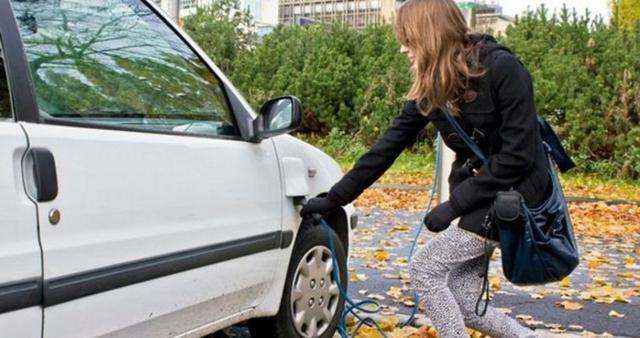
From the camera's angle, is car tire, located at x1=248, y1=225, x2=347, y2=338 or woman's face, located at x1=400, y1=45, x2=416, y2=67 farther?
car tire, located at x1=248, y1=225, x2=347, y2=338

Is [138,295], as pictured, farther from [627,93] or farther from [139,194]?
[627,93]

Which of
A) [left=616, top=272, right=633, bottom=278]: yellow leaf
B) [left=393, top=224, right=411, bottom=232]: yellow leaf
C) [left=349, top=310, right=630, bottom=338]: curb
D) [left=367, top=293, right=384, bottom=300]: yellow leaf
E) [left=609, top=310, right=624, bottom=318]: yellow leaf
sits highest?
[left=349, top=310, right=630, bottom=338]: curb

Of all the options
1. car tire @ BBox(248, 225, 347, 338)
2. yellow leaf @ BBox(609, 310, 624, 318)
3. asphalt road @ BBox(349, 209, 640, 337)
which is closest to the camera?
car tire @ BBox(248, 225, 347, 338)

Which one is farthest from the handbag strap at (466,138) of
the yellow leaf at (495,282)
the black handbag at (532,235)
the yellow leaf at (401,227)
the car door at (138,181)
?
the yellow leaf at (401,227)

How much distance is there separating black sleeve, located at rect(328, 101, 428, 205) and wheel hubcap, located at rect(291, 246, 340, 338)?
2.12 feet

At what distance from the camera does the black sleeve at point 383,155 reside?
3.53 metres

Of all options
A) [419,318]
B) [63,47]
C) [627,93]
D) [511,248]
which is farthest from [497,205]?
[627,93]

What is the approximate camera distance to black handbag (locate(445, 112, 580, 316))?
3.12 metres

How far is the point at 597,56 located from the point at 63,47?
15454mm

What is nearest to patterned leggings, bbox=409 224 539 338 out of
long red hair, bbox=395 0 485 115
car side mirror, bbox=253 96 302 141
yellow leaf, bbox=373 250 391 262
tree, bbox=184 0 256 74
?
long red hair, bbox=395 0 485 115

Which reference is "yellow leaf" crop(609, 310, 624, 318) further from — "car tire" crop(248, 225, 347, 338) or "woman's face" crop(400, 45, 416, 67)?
"woman's face" crop(400, 45, 416, 67)

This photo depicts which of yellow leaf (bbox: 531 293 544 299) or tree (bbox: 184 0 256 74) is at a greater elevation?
tree (bbox: 184 0 256 74)

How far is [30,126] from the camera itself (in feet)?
7.86

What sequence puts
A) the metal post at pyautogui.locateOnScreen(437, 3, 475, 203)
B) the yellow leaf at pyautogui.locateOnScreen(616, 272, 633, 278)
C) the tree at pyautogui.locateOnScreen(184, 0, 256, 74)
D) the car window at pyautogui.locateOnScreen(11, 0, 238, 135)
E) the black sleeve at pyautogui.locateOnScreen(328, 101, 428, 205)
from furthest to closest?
the tree at pyautogui.locateOnScreen(184, 0, 256, 74) → the yellow leaf at pyautogui.locateOnScreen(616, 272, 633, 278) → the metal post at pyautogui.locateOnScreen(437, 3, 475, 203) → the black sleeve at pyautogui.locateOnScreen(328, 101, 428, 205) → the car window at pyautogui.locateOnScreen(11, 0, 238, 135)
